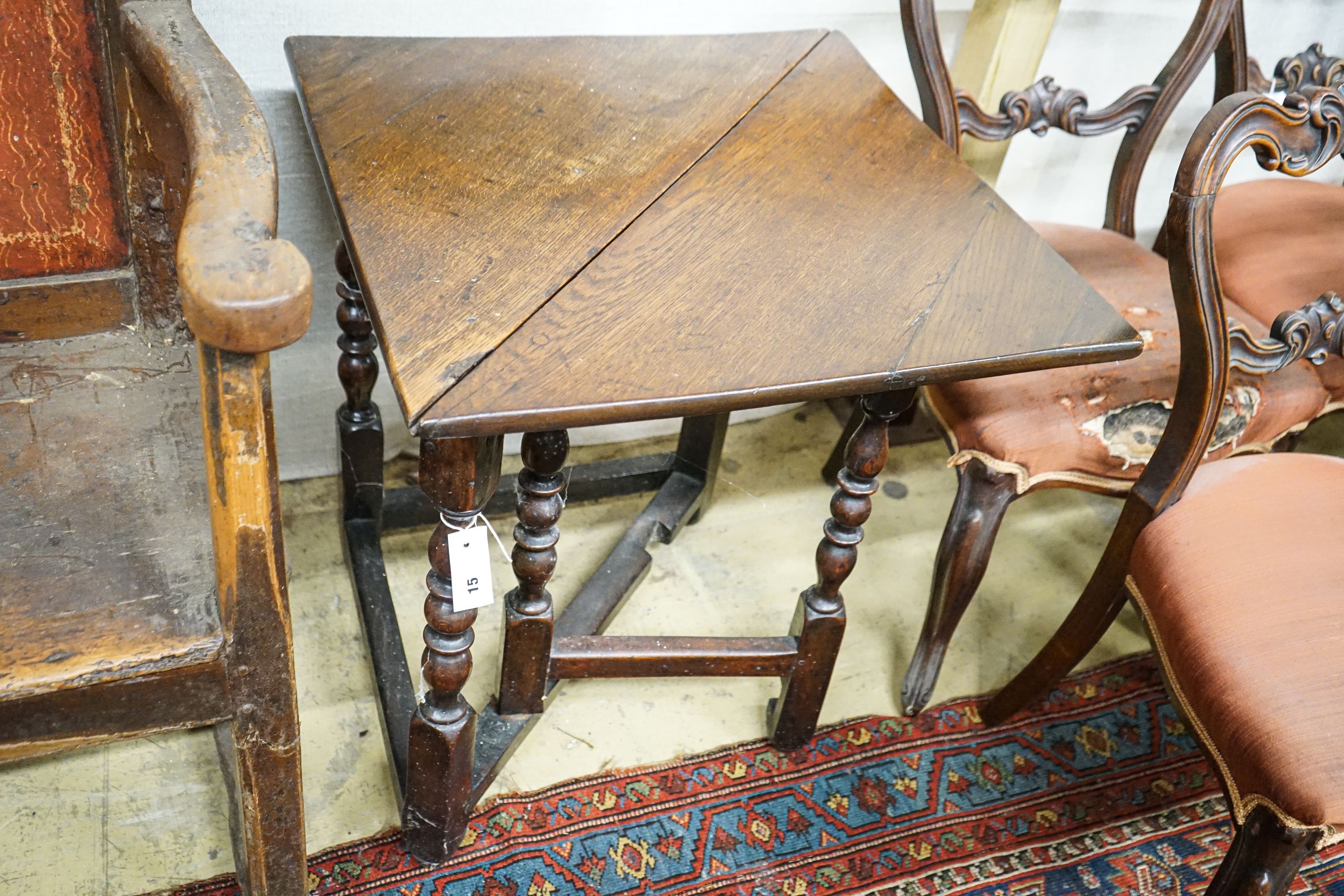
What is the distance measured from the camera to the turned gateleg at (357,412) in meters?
1.40

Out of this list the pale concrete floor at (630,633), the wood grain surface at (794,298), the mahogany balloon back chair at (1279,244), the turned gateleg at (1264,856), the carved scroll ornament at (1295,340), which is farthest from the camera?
the mahogany balloon back chair at (1279,244)

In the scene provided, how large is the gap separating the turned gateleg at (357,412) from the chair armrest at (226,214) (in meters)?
0.48

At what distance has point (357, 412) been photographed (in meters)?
1.51

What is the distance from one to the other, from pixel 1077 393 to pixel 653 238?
605 millimetres

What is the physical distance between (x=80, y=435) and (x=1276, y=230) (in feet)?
5.53

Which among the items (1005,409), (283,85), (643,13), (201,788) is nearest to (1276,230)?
(1005,409)

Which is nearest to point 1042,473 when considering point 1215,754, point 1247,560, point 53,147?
point 1247,560

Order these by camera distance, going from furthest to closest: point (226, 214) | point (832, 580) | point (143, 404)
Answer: point (832, 580) < point (143, 404) < point (226, 214)

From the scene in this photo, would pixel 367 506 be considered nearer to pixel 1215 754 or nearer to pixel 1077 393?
pixel 1077 393

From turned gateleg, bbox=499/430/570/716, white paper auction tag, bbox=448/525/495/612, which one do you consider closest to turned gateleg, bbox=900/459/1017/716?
turned gateleg, bbox=499/430/570/716

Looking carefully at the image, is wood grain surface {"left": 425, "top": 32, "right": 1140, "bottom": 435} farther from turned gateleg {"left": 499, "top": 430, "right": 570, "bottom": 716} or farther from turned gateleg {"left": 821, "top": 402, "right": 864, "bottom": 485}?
turned gateleg {"left": 821, "top": 402, "right": 864, "bottom": 485}

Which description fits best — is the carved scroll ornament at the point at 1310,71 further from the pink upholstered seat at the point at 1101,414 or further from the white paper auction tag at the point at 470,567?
the white paper auction tag at the point at 470,567

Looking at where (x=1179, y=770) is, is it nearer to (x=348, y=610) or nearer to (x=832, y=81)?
(x=832, y=81)

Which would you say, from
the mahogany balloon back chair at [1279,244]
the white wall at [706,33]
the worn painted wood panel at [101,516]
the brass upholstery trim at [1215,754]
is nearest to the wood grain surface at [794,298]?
the worn painted wood panel at [101,516]
